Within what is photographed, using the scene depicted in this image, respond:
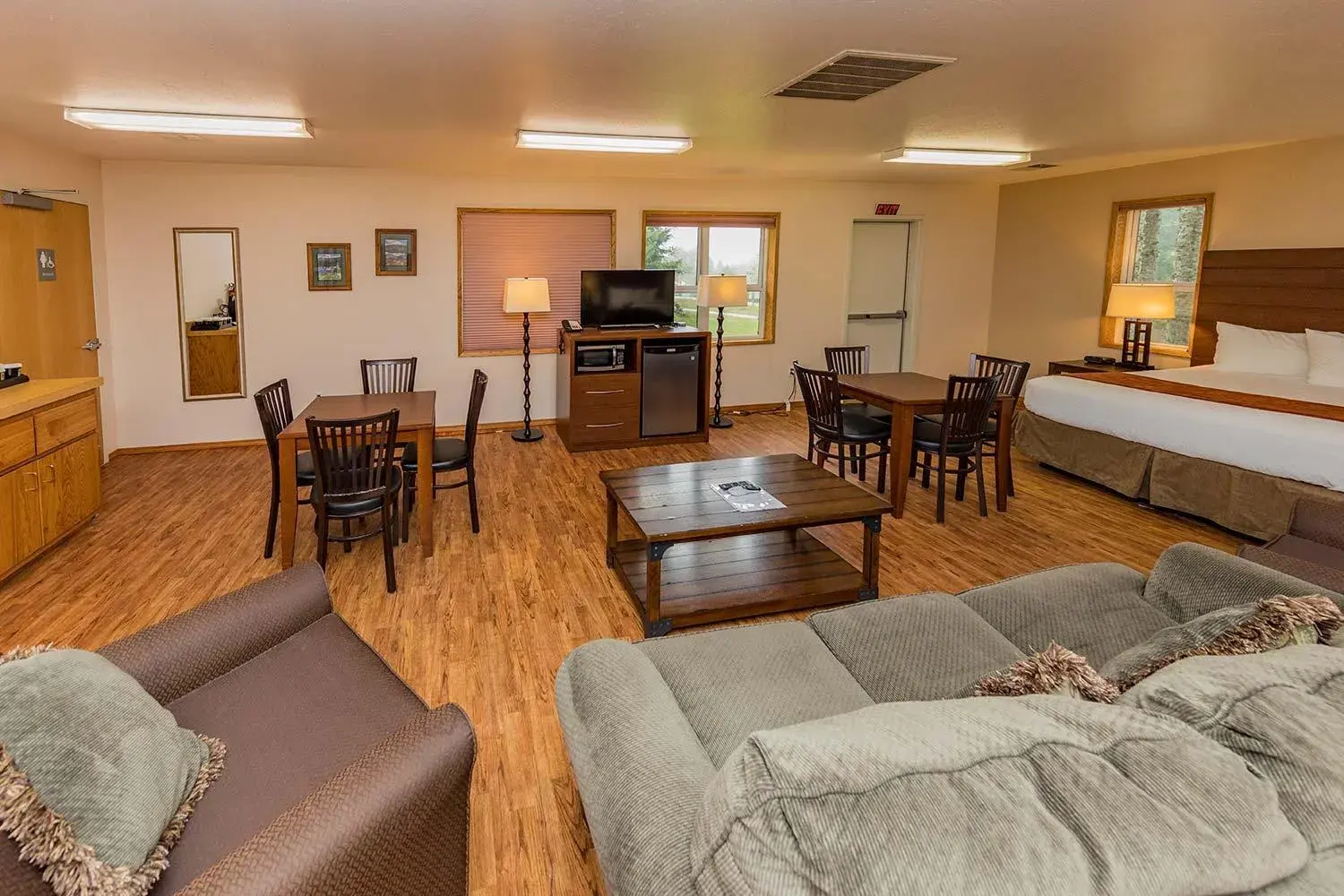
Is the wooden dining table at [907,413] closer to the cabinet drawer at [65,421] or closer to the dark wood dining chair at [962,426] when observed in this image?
the dark wood dining chair at [962,426]

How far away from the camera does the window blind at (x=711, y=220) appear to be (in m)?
7.41

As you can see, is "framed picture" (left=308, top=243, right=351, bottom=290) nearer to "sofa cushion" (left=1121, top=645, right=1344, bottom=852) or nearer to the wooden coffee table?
the wooden coffee table

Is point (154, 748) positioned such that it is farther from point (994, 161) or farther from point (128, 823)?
point (994, 161)

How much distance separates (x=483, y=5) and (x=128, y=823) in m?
2.26

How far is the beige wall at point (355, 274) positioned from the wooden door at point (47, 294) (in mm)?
482

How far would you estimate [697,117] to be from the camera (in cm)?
425

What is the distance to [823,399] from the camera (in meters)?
5.01

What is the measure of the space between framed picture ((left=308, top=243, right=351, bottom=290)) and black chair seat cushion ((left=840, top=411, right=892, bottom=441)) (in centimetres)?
420

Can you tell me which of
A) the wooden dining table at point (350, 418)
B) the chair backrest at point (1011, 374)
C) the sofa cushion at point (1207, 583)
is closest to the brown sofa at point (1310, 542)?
the sofa cushion at point (1207, 583)

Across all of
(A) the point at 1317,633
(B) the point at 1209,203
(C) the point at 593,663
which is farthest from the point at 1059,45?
(B) the point at 1209,203

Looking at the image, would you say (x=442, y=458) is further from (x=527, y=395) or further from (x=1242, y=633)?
(x=1242, y=633)

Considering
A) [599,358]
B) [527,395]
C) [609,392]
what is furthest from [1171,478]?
[527,395]

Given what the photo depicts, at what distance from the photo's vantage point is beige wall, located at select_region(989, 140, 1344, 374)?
5535 mm

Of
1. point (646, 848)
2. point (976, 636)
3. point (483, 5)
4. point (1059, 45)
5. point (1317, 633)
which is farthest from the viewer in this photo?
point (1059, 45)
